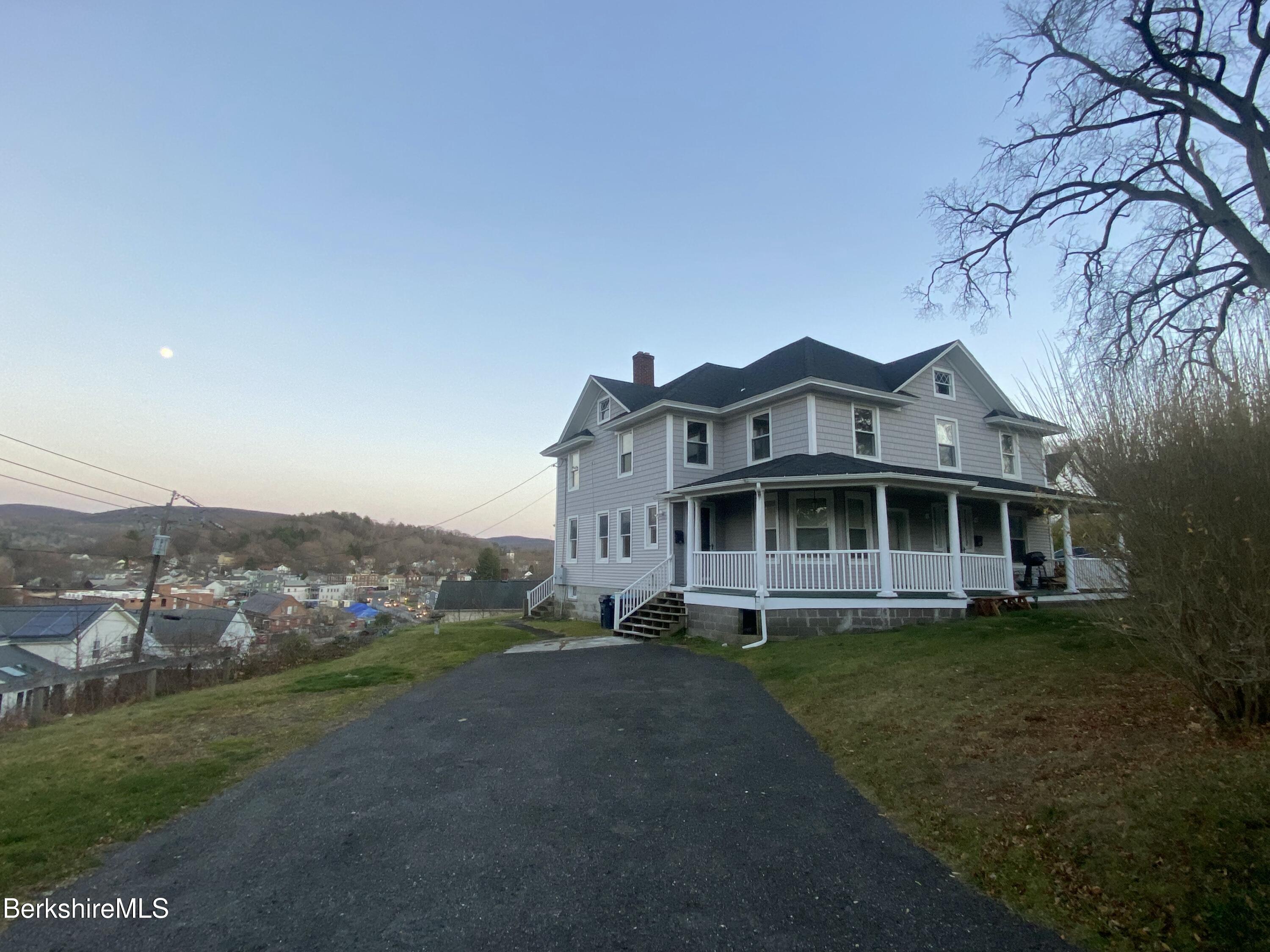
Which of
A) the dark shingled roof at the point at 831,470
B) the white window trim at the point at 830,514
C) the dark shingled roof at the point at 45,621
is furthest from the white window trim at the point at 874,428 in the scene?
the dark shingled roof at the point at 45,621

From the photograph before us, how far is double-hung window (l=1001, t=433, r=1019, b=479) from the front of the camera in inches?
793

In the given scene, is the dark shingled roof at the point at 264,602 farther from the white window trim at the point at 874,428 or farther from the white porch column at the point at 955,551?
the white porch column at the point at 955,551

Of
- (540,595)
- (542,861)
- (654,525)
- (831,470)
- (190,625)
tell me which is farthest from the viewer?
(190,625)

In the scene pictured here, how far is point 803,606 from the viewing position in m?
13.6

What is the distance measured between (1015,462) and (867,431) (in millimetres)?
6653

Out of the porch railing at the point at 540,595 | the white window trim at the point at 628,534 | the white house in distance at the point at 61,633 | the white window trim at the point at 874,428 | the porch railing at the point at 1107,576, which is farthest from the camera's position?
the white house in distance at the point at 61,633

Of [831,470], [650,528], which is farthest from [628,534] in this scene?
[831,470]

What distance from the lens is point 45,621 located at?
111 ft

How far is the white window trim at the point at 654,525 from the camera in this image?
59.6 feet

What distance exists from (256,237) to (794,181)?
13289 mm

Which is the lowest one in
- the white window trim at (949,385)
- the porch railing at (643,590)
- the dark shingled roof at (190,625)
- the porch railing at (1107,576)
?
the dark shingled roof at (190,625)

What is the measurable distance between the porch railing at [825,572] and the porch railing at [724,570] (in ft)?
1.66

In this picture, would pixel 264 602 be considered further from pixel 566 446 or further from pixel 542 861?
pixel 542 861

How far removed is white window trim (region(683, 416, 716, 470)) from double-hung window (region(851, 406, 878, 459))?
3.09 metres
